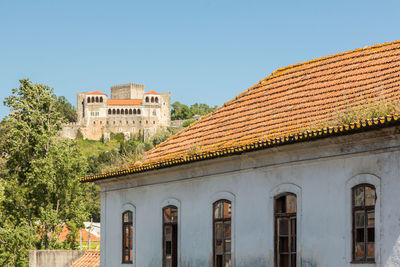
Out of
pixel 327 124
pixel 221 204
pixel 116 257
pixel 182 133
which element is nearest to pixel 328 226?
pixel 327 124

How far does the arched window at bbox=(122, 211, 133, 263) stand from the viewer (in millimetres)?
23453

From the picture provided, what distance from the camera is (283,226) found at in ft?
57.6

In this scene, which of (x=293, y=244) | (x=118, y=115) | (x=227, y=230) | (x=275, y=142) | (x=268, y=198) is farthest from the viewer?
(x=118, y=115)

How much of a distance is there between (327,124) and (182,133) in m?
7.82

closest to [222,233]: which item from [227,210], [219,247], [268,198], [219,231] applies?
[219,231]

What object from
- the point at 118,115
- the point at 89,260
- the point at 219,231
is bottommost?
the point at 89,260

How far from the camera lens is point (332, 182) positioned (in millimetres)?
16047

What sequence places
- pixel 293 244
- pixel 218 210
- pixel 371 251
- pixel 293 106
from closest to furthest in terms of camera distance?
1. pixel 371 251
2. pixel 293 244
3. pixel 293 106
4. pixel 218 210

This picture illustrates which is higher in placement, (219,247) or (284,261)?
(219,247)

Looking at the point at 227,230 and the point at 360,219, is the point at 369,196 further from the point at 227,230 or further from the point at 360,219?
the point at 227,230

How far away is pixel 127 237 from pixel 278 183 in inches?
297

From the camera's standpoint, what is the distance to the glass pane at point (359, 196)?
50.4 ft

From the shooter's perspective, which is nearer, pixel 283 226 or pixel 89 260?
pixel 283 226

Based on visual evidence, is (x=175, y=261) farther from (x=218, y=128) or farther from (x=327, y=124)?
(x=327, y=124)
